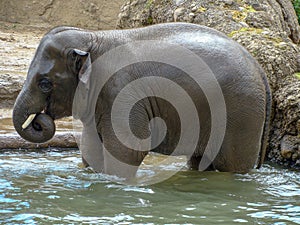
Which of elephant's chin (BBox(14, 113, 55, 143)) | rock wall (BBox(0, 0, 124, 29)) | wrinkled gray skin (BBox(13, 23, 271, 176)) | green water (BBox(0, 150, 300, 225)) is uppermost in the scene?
rock wall (BBox(0, 0, 124, 29))

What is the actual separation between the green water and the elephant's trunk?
39 cm

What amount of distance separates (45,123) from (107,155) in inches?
22.9

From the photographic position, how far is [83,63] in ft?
18.9

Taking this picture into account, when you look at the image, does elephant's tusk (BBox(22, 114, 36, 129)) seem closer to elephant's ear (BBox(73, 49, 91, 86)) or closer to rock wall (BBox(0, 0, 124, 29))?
elephant's ear (BBox(73, 49, 91, 86))

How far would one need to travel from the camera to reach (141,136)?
5.79 metres

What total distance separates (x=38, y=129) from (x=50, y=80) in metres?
0.44

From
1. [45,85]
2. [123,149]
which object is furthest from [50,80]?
[123,149]

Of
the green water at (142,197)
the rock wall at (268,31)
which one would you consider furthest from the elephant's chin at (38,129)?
the rock wall at (268,31)

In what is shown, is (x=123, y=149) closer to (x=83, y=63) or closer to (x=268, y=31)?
(x=83, y=63)

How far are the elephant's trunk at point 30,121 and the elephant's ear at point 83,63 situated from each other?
1.47 feet

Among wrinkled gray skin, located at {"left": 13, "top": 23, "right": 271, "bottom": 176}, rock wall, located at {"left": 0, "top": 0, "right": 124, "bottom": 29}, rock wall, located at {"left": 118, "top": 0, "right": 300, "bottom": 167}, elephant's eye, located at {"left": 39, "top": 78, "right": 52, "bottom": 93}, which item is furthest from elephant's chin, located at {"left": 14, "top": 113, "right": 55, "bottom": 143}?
rock wall, located at {"left": 0, "top": 0, "right": 124, "bottom": 29}

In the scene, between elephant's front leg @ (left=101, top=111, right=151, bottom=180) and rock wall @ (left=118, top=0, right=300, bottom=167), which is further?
rock wall @ (left=118, top=0, right=300, bottom=167)

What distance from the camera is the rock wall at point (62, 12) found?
17.6m

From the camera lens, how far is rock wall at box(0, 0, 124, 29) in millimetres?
17562
